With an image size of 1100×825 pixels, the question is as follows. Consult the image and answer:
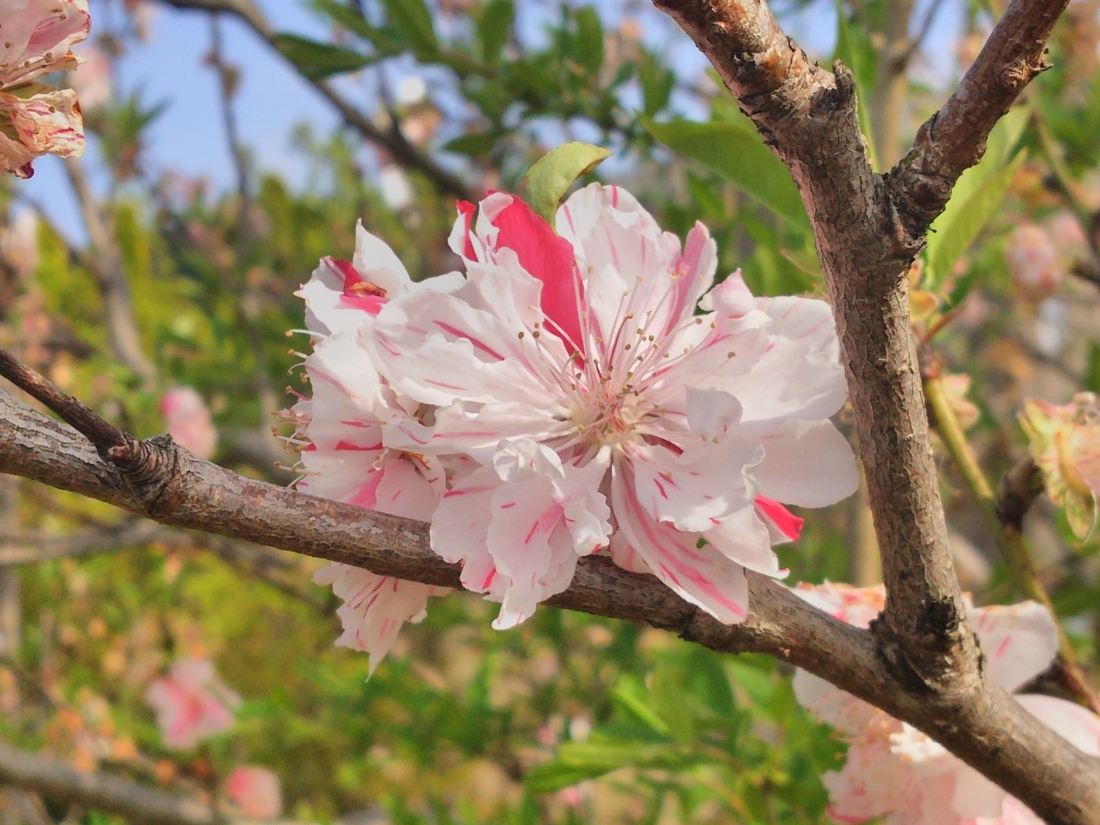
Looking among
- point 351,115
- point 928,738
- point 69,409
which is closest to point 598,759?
point 928,738

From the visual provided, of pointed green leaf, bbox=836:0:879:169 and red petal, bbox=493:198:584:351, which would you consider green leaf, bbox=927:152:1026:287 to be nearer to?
pointed green leaf, bbox=836:0:879:169

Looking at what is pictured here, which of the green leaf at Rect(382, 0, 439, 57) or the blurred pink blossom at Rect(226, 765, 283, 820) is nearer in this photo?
the green leaf at Rect(382, 0, 439, 57)

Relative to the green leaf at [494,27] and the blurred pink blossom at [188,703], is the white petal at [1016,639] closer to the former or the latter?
the green leaf at [494,27]

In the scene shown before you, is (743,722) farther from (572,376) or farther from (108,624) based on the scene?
(108,624)

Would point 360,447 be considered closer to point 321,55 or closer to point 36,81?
point 36,81

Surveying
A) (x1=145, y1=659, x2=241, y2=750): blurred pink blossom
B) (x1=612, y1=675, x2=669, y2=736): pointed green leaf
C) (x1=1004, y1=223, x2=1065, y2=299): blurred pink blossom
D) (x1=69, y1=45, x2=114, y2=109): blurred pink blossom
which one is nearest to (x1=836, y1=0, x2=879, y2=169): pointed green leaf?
(x1=612, y1=675, x2=669, y2=736): pointed green leaf

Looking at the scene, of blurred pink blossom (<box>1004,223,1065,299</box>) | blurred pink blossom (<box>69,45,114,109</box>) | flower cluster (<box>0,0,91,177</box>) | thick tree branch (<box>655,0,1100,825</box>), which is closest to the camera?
thick tree branch (<box>655,0,1100,825</box>)

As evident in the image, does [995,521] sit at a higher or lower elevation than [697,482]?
higher

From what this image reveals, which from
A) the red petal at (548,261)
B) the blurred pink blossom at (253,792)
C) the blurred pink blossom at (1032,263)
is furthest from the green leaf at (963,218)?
the blurred pink blossom at (253,792)

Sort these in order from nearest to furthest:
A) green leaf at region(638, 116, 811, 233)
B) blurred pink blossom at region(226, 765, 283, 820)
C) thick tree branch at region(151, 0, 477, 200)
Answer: green leaf at region(638, 116, 811, 233), thick tree branch at region(151, 0, 477, 200), blurred pink blossom at region(226, 765, 283, 820)
